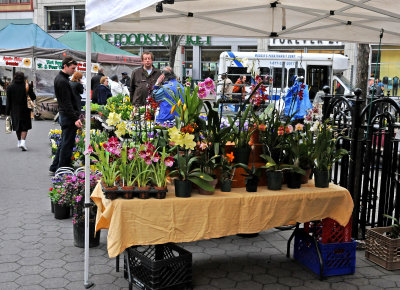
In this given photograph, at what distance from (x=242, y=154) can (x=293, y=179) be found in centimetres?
53

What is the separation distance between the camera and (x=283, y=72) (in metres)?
17.7

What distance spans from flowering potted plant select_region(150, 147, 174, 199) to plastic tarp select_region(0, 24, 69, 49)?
13690 mm

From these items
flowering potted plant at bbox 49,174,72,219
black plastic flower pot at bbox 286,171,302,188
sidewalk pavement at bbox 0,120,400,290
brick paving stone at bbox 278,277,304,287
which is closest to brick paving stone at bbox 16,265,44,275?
sidewalk pavement at bbox 0,120,400,290

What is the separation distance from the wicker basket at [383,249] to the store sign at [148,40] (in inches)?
1008

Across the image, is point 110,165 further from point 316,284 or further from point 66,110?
point 66,110

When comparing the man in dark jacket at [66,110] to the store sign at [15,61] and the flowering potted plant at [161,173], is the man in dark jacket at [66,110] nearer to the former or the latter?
the flowering potted plant at [161,173]

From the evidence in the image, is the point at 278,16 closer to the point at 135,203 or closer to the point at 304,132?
the point at 304,132

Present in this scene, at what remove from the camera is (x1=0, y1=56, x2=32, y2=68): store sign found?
1621cm

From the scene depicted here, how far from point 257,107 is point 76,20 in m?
30.1

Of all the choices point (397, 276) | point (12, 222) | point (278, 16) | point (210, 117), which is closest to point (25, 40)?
point (12, 222)

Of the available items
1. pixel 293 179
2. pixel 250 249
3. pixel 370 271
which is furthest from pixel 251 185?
pixel 370 271

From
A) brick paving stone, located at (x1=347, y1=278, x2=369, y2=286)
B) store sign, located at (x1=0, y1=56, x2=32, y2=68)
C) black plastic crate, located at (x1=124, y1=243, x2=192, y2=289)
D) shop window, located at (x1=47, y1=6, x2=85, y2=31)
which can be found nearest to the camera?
black plastic crate, located at (x1=124, y1=243, x2=192, y2=289)

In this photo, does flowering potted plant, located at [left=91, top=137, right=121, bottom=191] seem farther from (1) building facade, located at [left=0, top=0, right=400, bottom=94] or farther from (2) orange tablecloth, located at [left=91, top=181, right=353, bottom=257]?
(1) building facade, located at [left=0, top=0, right=400, bottom=94]

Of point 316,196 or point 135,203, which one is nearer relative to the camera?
point 135,203
